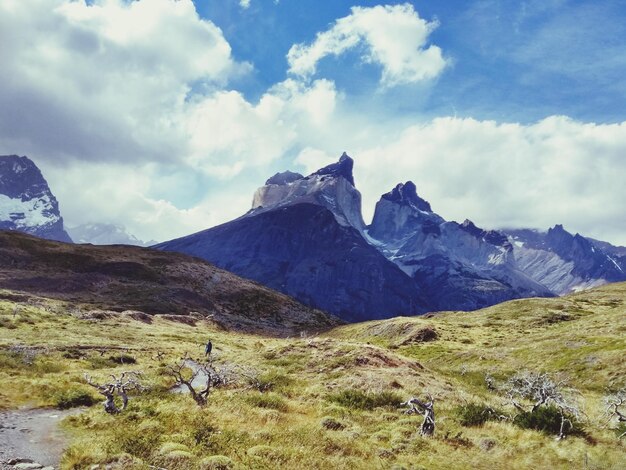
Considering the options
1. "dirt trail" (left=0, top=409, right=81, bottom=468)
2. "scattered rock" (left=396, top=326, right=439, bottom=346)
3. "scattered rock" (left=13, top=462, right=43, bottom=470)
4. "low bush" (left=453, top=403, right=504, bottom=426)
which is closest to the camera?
"scattered rock" (left=13, top=462, right=43, bottom=470)

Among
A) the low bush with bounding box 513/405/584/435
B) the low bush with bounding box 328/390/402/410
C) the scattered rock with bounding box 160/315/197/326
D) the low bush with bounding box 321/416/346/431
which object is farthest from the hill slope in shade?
the low bush with bounding box 513/405/584/435

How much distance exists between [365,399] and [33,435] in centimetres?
1772

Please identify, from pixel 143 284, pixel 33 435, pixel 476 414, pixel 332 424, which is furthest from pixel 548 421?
pixel 143 284

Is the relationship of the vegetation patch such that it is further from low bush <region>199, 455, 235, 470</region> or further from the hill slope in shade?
the hill slope in shade

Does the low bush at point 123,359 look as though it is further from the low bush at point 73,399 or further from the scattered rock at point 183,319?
the scattered rock at point 183,319

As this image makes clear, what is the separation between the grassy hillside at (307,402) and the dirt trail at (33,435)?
0.81 m

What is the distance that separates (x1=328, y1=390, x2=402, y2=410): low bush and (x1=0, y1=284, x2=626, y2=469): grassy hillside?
5.0 inches

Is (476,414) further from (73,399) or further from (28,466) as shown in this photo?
(73,399)

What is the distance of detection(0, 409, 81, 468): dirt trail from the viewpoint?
16594mm

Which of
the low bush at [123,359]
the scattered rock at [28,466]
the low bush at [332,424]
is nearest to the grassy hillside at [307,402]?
the low bush at [332,424]

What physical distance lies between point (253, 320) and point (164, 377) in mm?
86196

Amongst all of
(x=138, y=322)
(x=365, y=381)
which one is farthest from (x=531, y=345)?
(x=138, y=322)

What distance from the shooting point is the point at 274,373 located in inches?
1474

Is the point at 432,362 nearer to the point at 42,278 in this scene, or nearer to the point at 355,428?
the point at 355,428
